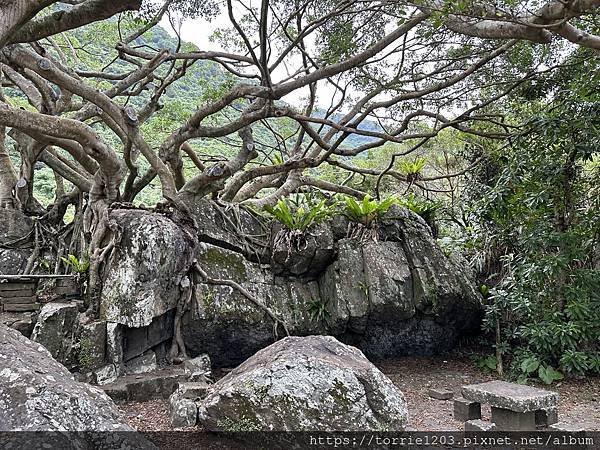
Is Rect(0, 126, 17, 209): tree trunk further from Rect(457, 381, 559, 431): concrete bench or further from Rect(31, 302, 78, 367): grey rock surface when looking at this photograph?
Rect(457, 381, 559, 431): concrete bench

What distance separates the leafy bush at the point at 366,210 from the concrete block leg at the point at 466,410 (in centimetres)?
359

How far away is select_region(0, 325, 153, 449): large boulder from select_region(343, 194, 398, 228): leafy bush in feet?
18.7

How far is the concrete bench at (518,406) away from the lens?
4258 mm

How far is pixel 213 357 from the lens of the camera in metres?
7.03

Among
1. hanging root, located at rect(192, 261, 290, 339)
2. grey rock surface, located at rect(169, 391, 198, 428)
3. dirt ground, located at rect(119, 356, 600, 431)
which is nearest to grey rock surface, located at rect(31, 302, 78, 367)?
dirt ground, located at rect(119, 356, 600, 431)

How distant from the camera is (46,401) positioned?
2338 mm

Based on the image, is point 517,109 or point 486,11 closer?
point 486,11

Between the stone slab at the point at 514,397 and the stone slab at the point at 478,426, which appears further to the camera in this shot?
the stone slab at the point at 478,426

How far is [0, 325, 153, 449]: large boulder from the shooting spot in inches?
87.6

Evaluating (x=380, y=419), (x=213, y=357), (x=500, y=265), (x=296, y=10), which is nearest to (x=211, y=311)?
(x=213, y=357)

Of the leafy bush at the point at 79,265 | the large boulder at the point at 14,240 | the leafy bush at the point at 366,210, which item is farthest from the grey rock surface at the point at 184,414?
the leafy bush at the point at 366,210

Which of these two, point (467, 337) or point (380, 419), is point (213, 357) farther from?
point (467, 337)

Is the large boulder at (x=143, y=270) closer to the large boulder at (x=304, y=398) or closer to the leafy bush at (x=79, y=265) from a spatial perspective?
the leafy bush at (x=79, y=265)

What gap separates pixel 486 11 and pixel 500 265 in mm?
5238
